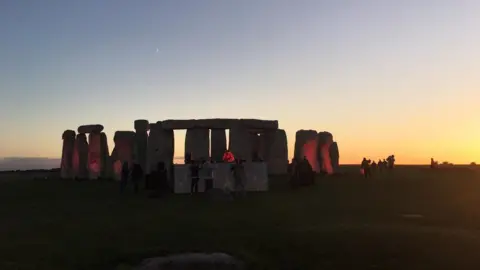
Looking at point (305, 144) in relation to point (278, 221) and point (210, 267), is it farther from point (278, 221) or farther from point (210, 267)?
point (210, 267)

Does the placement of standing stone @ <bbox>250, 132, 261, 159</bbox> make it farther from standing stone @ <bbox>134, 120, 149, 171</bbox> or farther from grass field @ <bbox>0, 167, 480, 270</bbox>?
grass field @ <bbox>0, 167, 480, 270</bbox>

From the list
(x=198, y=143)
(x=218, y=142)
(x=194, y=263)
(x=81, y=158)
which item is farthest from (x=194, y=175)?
(x=81, y=158)

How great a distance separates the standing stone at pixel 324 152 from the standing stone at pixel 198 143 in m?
11.9

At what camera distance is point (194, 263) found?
1016 cm

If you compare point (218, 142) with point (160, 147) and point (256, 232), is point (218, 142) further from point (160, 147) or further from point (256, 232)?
point (256, 232)

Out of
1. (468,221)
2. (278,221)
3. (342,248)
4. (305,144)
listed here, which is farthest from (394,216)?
(305,144)

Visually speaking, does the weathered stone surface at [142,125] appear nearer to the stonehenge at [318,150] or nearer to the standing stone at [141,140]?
the standing stone at [141,140]

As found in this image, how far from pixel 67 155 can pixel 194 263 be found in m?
31.5

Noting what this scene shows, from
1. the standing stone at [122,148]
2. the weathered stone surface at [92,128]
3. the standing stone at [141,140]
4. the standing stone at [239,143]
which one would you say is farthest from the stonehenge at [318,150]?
the weathered stone surface at [92,128]

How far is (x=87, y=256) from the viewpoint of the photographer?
1120 cm

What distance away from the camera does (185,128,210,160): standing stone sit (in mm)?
31453

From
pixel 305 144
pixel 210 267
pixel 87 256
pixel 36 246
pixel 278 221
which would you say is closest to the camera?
pixel 210 267

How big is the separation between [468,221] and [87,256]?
989 centimetres

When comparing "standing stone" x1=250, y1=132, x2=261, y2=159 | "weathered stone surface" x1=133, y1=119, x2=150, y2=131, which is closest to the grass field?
"weathered stone surface" x1=133, y1=119, x2=150, y2=131
